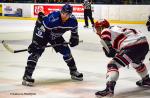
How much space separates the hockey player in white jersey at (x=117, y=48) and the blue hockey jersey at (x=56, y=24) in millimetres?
752

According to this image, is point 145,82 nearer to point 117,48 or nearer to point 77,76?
point 117,48

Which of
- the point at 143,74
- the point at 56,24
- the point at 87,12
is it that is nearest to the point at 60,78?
the point at 56,24

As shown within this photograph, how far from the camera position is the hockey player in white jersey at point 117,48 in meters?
5.29

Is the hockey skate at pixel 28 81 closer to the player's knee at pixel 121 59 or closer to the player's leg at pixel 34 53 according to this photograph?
the player's leg at pixel 34 53

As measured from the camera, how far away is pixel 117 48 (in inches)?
217

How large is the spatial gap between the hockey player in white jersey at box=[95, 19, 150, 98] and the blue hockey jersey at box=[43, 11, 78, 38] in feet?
2.47

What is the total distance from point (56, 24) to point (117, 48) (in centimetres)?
104

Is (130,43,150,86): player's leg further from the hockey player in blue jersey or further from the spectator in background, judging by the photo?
the spectator in background

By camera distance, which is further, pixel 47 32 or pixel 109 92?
pixel 47 32

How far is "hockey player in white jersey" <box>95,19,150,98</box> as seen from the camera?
208 inches

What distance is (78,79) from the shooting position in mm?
6582

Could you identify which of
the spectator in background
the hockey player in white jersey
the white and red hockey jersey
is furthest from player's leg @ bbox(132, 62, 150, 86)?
the spectator in background

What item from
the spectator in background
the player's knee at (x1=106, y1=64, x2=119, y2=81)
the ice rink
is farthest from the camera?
the spectator in background

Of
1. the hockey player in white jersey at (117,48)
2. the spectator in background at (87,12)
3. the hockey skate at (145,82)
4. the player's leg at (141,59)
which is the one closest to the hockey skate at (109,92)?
the hockey player in white jersey at (117,48)
